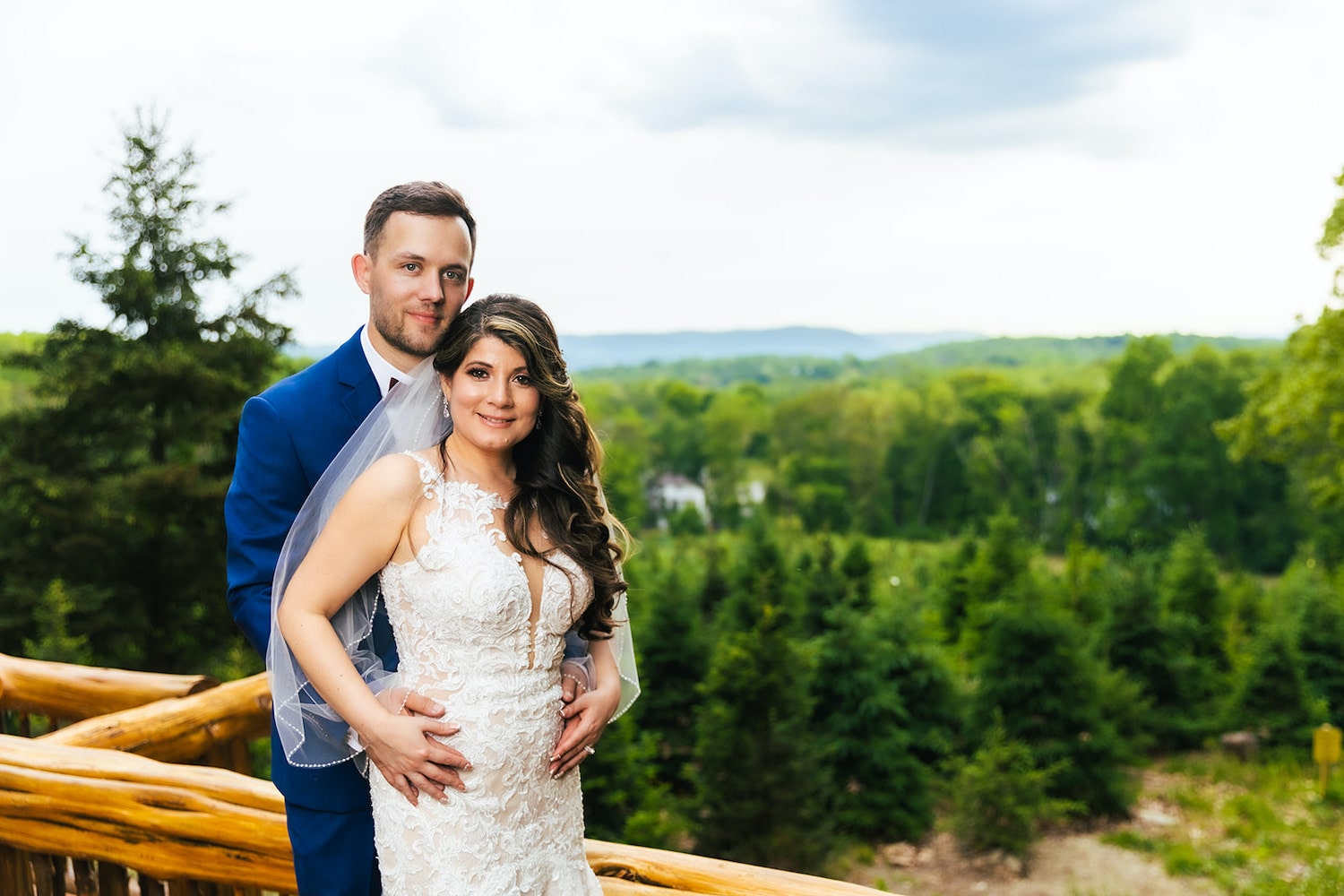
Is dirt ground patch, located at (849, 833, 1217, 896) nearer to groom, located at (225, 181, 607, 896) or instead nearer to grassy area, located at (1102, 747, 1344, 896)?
grassy area, located at (1102, 747, 1344, 896)

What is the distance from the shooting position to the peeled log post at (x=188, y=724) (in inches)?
112

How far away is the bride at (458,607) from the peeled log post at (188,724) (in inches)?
46.5

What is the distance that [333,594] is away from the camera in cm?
179

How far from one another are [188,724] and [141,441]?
17239 millimetres

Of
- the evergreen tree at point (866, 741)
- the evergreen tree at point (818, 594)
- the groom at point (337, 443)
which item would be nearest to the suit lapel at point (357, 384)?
the groom at point (337, 443)

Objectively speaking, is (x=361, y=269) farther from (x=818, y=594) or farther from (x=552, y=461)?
(x=818, y=594)

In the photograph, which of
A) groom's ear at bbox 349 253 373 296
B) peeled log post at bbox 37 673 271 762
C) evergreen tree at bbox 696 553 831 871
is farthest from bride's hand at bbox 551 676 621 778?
evergreen tree at bbox 696 553 831 871

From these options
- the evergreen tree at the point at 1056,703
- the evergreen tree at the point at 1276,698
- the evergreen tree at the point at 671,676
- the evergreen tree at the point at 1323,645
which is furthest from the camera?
the evergreen tree at the point at 1323,645

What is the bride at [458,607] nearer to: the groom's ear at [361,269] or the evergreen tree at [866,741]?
the groom's ear at [361,269]

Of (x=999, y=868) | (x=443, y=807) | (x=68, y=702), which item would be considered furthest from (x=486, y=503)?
(x=999, y=868)

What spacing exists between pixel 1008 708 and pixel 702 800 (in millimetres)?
4460

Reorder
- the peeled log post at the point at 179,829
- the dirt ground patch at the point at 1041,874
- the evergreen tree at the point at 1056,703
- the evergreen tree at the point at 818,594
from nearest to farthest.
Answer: the peeled log post at the point at 179,829
the dirt ground patch at the point at 1041,874
the evergreen tree at the point at 1056,703
the evergreen tree at the point at 818,594

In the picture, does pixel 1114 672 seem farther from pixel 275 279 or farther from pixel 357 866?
pixel 275 279

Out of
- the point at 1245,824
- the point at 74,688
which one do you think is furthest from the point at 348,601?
the point at 1245,824
